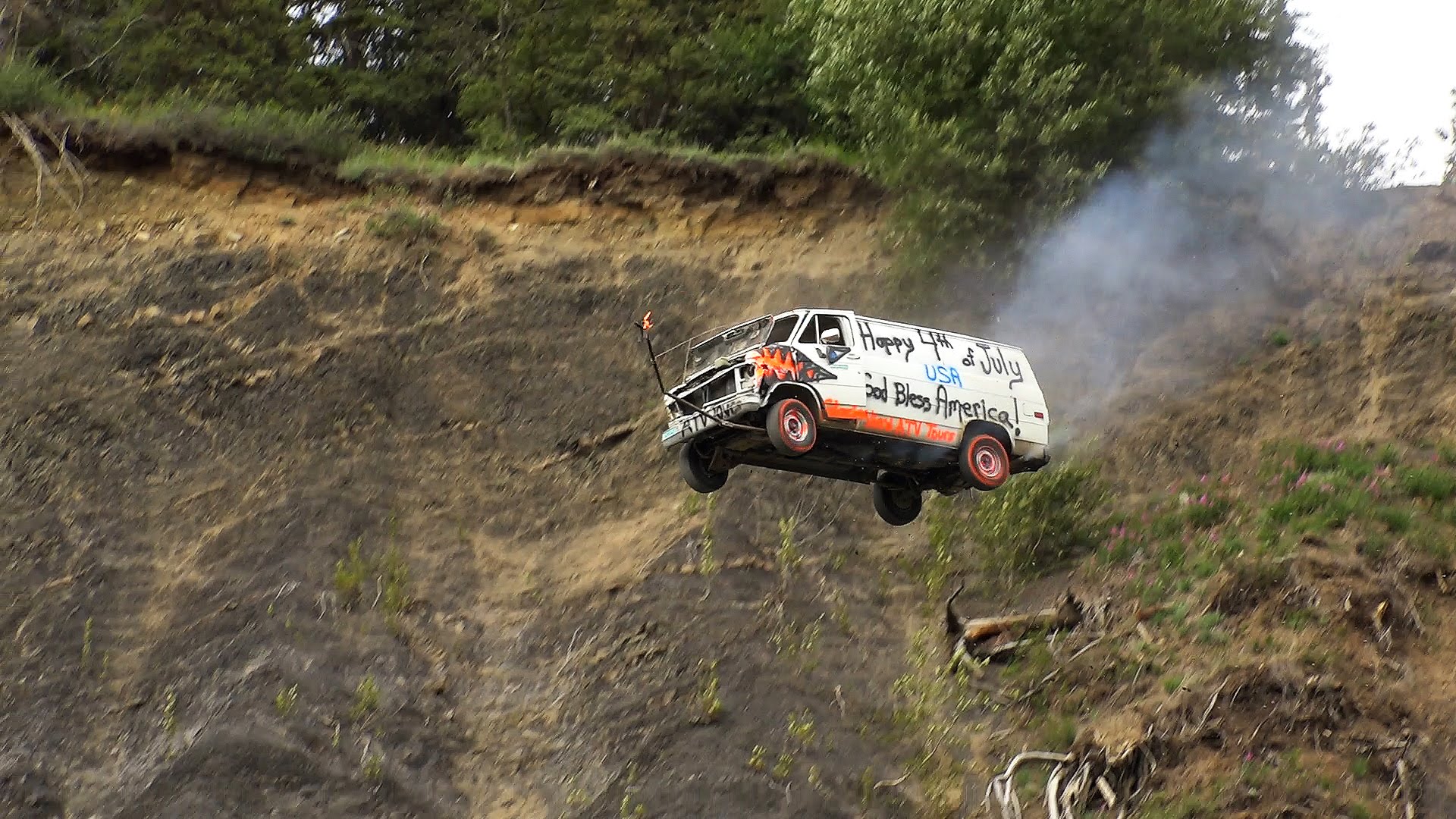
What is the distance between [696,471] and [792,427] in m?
1.99

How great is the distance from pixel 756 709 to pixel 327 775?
5074 millimetres

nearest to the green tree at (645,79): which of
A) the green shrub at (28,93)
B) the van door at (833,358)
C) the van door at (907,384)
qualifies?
the green shrub at (28,93)

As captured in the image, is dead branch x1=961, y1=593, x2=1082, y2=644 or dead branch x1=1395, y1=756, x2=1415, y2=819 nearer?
dead branch x1=1395, y1=756, x2=1415, y2=819

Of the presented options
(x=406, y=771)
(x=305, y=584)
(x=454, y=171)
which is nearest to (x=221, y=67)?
(x=454, y=171)

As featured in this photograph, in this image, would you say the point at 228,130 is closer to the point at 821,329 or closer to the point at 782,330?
the point at 782,330

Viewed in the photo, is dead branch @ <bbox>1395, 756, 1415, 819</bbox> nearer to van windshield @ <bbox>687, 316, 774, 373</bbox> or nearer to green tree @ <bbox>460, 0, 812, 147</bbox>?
van windshield @ <bbox>687, 316, 774, 373</bbox>

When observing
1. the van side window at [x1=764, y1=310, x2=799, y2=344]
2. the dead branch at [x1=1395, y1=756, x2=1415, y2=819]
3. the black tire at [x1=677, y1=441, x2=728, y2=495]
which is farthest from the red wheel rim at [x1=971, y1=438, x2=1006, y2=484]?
the dead branch at [x1=1395, y1=756, x2=1415, y2=819]

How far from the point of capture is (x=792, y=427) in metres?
18.3

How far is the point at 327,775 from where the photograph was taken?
20.1 meters

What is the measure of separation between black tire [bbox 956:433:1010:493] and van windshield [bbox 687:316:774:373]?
2.58m

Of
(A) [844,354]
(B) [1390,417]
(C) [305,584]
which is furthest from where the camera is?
(B) [1390,417]

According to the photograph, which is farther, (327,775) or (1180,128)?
(1180,128)

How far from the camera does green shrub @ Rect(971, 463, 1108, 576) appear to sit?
23.7m

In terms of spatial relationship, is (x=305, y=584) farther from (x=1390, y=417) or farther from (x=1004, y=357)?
(x=1390, y=417)
